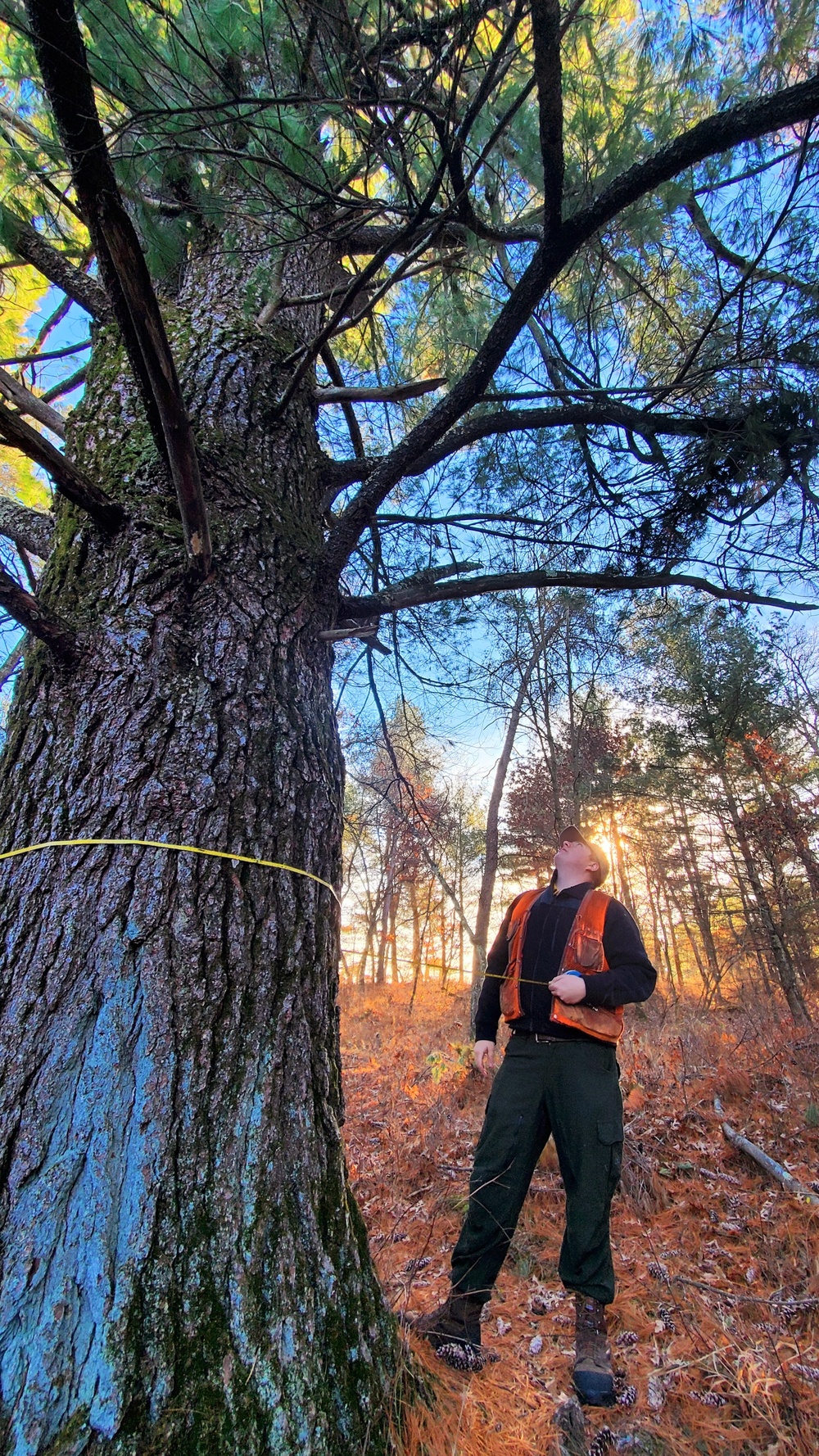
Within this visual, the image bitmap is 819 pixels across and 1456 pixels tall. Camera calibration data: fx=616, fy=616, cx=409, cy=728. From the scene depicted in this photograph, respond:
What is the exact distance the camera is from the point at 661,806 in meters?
10.6

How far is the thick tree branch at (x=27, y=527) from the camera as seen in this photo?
2.07 meters

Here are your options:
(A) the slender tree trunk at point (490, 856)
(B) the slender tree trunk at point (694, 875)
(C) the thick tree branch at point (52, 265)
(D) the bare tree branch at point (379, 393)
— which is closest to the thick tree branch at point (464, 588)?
(D) the bare tree branch at point (379, 393)

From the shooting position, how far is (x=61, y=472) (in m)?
1.53

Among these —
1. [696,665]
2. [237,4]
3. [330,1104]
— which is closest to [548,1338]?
[330,1104]

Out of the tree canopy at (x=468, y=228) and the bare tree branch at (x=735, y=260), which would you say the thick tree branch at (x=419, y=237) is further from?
the bare tree branch at (x=735, y=260)

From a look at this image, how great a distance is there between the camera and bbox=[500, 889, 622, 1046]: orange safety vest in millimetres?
2076

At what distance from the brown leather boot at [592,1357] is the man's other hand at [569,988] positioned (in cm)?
79

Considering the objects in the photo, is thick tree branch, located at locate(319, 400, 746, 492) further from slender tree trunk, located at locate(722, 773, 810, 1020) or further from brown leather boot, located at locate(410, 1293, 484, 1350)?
slender tree trunk, located at locate(722, 773, 810, 1020)

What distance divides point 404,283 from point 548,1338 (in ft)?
15.4

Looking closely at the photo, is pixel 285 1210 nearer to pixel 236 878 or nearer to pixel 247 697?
pixel 236 878

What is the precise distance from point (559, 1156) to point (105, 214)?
2646 millimetres

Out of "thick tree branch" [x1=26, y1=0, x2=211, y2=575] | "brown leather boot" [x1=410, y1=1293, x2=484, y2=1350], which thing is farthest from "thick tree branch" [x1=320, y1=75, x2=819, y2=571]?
"brown leather boot" [x1=410, y1=1293, x2=484, y2=1350]

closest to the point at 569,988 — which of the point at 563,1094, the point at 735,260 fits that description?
the point at 563,1094

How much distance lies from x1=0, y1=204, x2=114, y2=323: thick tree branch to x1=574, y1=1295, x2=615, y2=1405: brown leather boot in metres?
3.58
